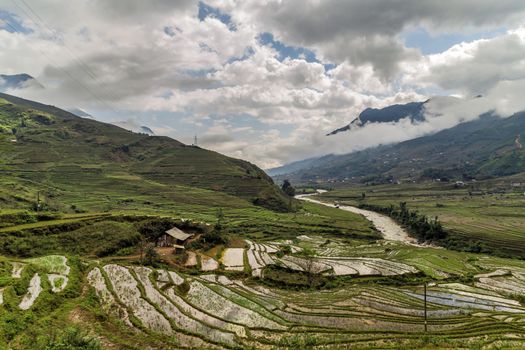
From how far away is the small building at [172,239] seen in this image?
7506cm

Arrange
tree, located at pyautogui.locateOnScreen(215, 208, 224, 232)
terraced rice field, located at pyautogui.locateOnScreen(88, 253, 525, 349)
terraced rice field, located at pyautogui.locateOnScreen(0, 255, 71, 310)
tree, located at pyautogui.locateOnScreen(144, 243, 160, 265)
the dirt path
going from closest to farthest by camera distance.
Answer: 1. terraced rice field, located at pyautogui.locateOnScreen(0, 255, 71, 310)
2. terraced rice field, located at pyautogui.locateOnScreen(88, 253, 525, 349)
3. tree, located at pyautogui.locateOnScreen(144, 243, 160, 265)
4. tree, located at pyautogui.locateOnScreen(215, 208, 224, 232)
5. the dirt path

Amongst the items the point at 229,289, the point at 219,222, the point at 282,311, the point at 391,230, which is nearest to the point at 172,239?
the point at 229,289

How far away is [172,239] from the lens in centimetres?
7575

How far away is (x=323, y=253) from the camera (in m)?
96.2

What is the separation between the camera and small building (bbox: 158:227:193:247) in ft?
246

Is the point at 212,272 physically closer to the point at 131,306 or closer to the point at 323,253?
the point at 131,306

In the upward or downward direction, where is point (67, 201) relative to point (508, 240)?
upward

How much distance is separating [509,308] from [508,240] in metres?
84.3

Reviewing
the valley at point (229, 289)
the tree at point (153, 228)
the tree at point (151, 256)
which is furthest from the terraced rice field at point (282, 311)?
the tree at point (153, 228)

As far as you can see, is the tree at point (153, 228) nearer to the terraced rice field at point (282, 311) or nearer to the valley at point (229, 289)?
the valley at point (229, 289)

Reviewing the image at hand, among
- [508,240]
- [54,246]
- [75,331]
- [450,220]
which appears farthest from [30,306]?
[450,220]

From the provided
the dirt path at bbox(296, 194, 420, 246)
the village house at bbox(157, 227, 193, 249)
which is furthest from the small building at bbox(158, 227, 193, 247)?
the dirt path at bbox(296, 194, 420, 246)

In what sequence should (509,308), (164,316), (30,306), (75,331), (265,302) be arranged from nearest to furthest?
(75,331) < (30,306) < (164,316) < (265,302) < (509,308)

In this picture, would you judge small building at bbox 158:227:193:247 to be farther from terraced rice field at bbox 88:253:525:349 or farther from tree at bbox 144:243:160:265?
terraced rice field at bbox 88:253:525:349
